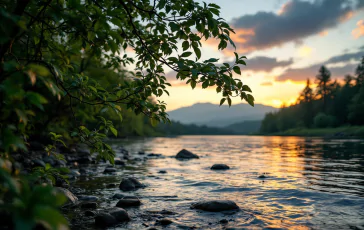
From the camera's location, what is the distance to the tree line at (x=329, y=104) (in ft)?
262

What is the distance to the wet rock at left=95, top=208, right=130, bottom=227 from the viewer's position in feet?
20.9

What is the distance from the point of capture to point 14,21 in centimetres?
206

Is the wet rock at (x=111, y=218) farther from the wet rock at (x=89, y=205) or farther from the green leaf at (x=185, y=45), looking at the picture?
the green leaf at (x=185, y=45)

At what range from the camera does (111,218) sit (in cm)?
647

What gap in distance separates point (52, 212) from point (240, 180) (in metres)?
11.5

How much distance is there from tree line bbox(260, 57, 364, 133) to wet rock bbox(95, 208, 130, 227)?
84.3 meters

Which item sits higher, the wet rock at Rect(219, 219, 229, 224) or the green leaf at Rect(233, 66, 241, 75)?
the green leaf at Rect(233, 66, 241, 75)

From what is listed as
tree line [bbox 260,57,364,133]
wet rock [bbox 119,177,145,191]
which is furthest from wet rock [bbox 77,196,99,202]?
tree line [bbox 260,57,364,133]

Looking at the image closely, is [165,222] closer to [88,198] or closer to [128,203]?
[128,203]

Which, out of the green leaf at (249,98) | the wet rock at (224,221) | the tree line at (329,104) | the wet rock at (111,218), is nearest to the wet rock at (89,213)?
the wet rock at (111,218)

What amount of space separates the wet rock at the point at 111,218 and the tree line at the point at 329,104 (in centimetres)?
8432

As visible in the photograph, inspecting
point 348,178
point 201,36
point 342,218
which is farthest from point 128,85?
point 348,178

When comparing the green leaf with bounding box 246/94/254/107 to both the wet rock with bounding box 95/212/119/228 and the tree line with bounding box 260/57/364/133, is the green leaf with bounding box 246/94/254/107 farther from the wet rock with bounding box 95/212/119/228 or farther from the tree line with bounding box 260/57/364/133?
the tree line with bounding box 260/57/364/133

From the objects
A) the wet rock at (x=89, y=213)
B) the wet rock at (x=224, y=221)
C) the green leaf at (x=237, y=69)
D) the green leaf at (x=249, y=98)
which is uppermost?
the green leaf at (x=237, y=69)
